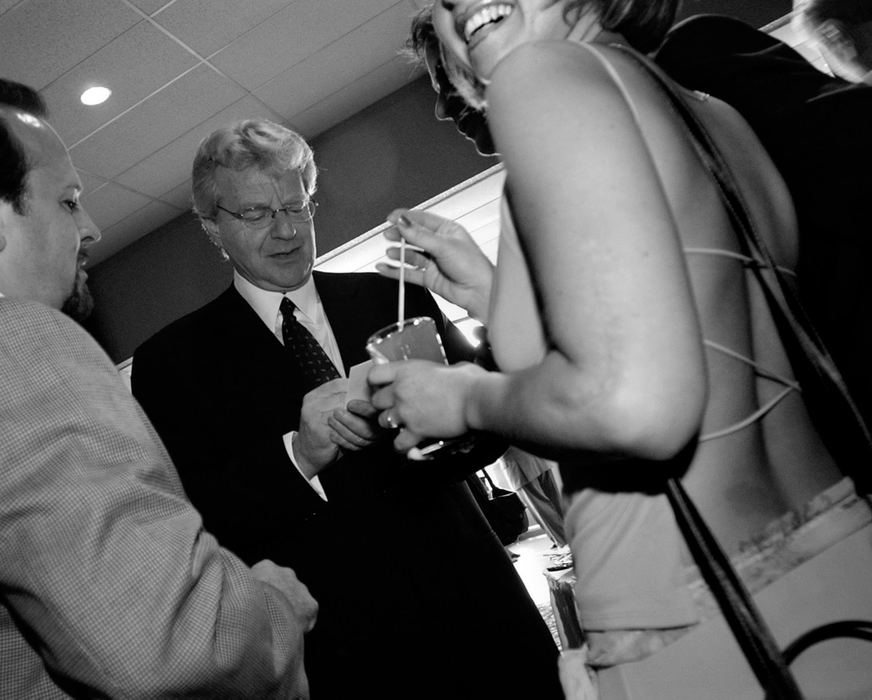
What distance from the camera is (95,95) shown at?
12.3 feet

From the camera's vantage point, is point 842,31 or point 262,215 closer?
point 842,31

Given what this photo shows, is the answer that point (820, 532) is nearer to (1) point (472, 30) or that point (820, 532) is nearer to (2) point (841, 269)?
(2) point (841, 269)

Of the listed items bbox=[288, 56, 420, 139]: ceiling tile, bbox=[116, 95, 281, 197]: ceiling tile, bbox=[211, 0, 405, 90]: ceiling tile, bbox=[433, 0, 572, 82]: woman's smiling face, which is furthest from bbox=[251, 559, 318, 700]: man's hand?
bbox=[288, 56, 420, 139]: ceiling tile

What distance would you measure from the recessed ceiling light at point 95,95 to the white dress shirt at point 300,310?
245 centimetres

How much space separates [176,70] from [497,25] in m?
3.61

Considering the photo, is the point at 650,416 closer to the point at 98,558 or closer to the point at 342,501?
the point at 98,558

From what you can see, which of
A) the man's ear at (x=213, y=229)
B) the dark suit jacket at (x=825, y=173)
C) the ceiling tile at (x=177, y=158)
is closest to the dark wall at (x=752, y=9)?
the ceiling tile at (x=177, y=158)

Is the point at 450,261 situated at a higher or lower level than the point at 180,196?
lower

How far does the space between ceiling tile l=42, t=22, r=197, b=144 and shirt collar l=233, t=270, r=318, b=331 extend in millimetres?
2215

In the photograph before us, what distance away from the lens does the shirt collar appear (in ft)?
6.64

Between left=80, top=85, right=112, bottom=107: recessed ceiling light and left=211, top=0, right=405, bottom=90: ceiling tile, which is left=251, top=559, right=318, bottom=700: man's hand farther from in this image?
left=80, top=85, right=112, bottom=107: recessed ceiling light

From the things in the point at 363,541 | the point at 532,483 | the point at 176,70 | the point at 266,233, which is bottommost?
the point at 532,483

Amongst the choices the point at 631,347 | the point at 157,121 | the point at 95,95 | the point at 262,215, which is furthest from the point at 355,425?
the point at 157,121

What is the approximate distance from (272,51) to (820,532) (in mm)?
4178
